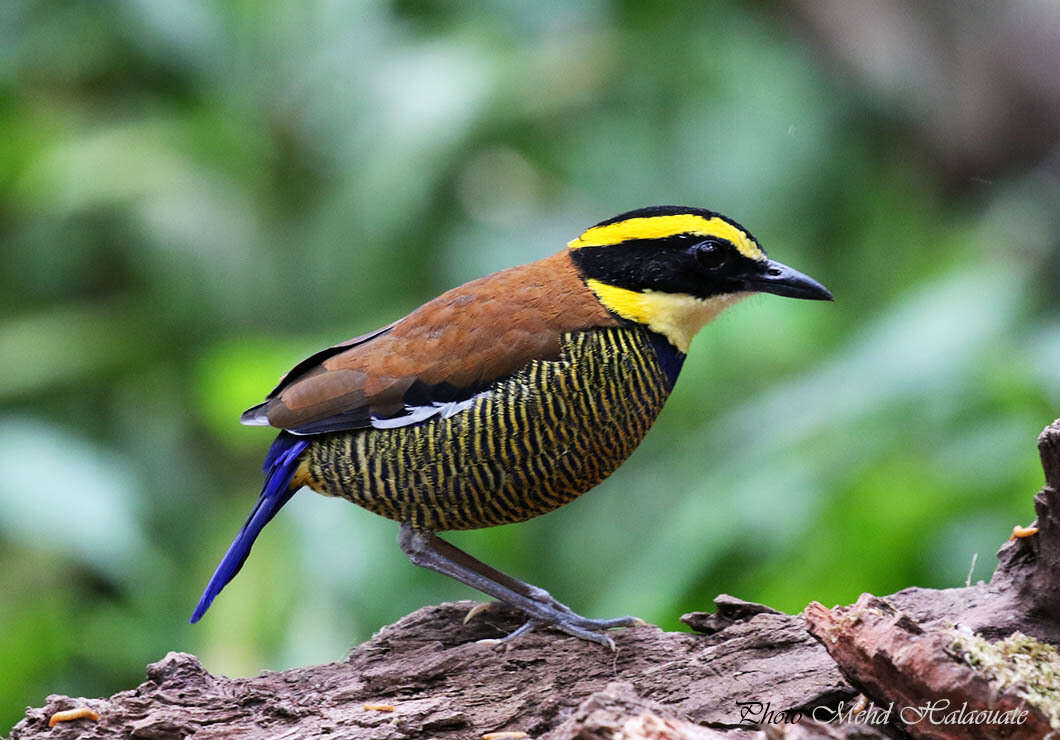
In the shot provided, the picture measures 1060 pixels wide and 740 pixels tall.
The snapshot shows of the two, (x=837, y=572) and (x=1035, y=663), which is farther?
(x=837, y=572)

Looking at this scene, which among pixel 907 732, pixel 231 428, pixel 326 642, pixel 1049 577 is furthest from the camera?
pixel 231 428

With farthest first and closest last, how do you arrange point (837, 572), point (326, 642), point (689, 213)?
point (326, 642) < point (837, 572) < point (689, 213)

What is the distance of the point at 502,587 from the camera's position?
4.66 meters

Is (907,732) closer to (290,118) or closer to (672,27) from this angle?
(290,118)

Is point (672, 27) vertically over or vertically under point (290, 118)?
over

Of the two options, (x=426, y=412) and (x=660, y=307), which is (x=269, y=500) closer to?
(x=426, y=412)

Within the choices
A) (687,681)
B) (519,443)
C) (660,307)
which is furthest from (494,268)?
(687,681)

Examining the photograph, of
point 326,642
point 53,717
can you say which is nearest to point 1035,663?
point 53,717

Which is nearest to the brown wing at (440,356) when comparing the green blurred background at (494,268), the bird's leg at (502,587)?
the bird's leg at (502,587)

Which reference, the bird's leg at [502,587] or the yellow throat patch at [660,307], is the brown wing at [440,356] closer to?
the yellow throat patch at [660,307]

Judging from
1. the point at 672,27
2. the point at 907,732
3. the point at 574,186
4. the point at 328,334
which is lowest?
the point at 907,732

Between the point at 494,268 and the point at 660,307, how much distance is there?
2968mm

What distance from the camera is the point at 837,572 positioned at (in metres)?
5.38

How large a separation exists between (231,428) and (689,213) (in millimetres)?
3059
